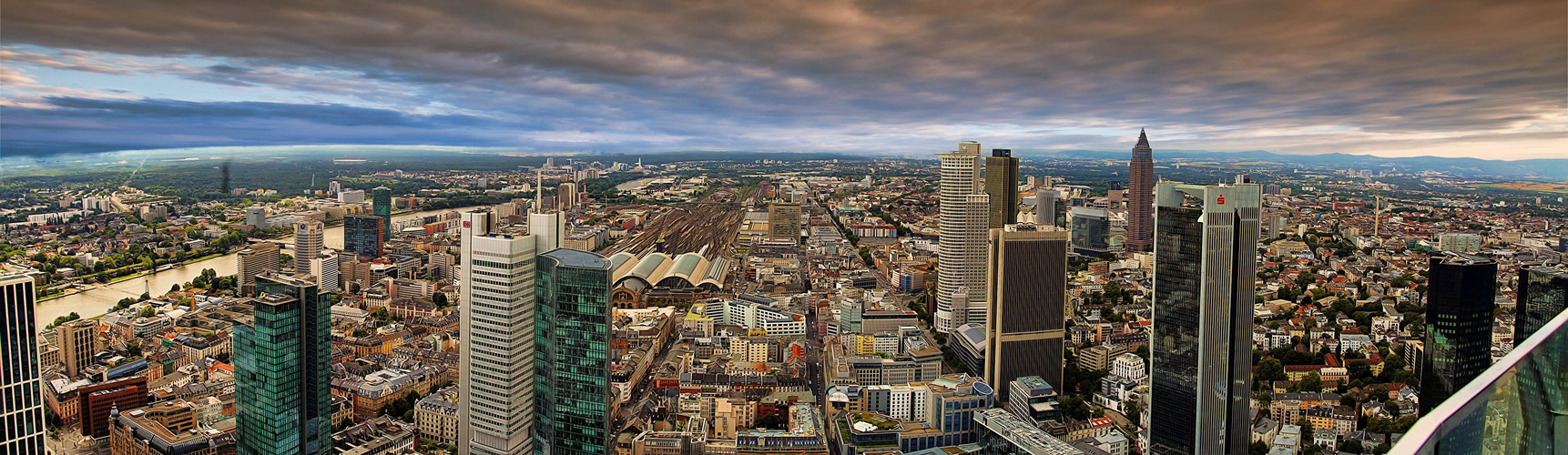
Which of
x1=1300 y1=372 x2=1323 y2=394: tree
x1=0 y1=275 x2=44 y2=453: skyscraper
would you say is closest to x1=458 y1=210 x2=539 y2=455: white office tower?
x1=0 y1=275 x2=44 y2=453: skyscraper

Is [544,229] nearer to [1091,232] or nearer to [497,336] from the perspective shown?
[497,336]

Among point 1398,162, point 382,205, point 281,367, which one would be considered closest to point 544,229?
point 281,367

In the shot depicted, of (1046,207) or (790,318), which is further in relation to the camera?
(1046,207)

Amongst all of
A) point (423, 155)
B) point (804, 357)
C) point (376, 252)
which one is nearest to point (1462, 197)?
point (804, 357)

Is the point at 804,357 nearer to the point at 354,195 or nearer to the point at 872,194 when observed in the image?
the point at 354,195

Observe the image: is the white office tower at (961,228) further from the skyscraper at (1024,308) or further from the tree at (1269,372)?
the tree at (1269,372)
